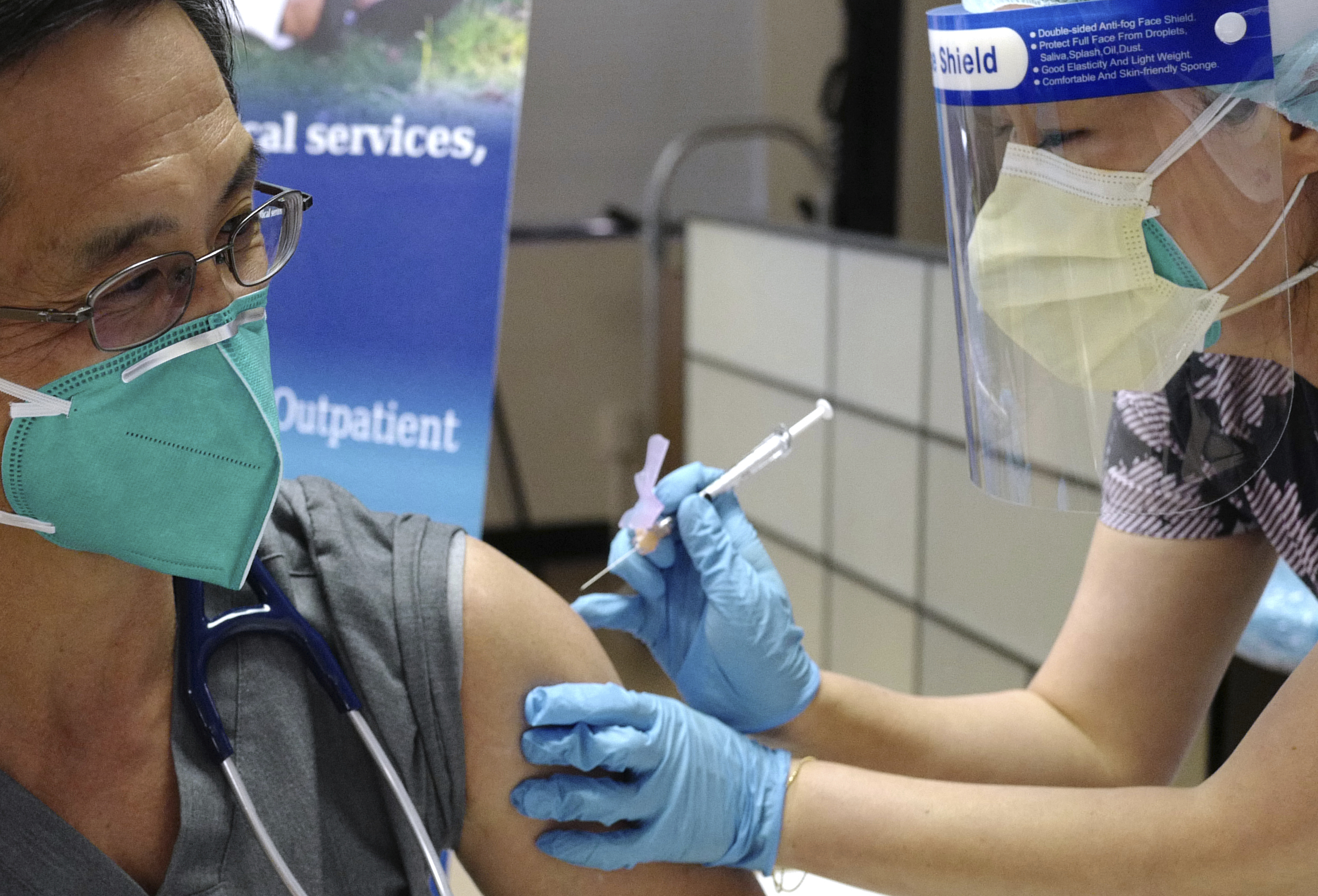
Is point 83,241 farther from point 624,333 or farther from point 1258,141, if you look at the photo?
point 624,333

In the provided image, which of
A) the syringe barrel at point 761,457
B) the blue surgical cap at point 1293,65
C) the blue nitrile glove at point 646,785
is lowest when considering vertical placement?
the blue nitrile glove at point 646,785

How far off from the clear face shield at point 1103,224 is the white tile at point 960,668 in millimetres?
1627

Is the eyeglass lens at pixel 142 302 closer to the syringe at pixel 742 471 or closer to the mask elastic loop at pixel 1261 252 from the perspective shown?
the syringe at pixel 742 471

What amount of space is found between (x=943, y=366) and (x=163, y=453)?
83.9 inches

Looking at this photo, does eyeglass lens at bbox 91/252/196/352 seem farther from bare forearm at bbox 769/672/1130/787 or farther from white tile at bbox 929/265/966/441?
white tile at bbox 929/265/966/441

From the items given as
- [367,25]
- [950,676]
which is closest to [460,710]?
[367,25]

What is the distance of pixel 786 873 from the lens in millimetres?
1564

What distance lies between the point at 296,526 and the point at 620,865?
0.43 m

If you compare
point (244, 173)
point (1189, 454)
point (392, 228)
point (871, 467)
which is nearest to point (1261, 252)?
point (1189, 454)

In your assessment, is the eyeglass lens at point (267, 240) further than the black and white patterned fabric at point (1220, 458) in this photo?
No

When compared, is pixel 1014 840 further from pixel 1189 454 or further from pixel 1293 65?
pixel 1293 65

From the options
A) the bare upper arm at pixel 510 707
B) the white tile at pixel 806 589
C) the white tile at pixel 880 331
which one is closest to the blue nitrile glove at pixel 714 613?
the bare upper arm at pixel 510 707

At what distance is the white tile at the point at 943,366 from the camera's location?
2.85m

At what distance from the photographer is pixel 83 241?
0.94 metres
